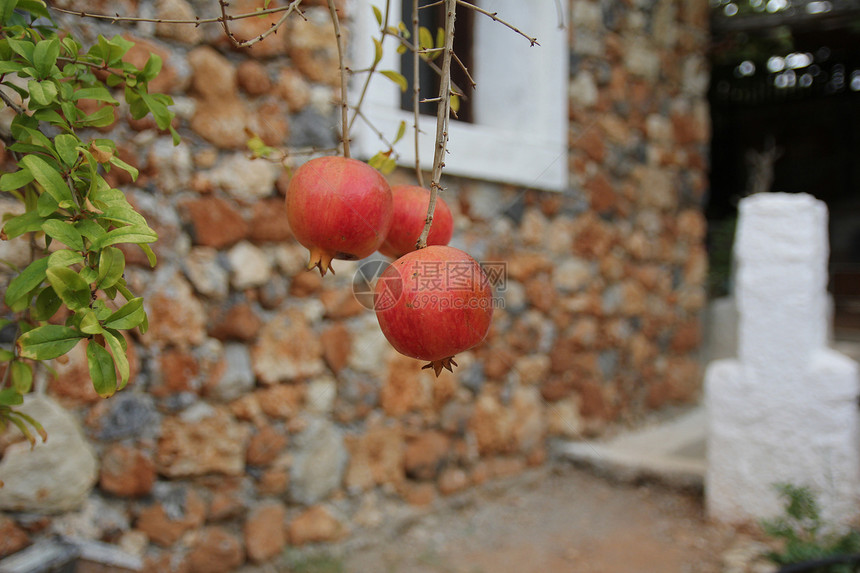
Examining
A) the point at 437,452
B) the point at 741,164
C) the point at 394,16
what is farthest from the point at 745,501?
the point at 741,164

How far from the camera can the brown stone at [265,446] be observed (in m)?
1.90

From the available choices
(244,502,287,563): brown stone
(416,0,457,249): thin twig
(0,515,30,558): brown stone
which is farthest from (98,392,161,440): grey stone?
(416,0,457,249): thin twig

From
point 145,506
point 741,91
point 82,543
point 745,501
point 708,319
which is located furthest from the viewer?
point 741,91

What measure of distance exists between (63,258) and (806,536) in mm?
2345

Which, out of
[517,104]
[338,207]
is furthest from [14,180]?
[517,104]

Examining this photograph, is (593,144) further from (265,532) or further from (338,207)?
(338,207)

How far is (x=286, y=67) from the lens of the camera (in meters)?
1.96

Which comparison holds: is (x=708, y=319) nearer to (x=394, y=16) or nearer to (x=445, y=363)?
(x=394, y=16)

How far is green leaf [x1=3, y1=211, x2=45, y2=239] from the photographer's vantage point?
578 millimetres

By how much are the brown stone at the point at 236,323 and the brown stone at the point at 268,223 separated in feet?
0.66

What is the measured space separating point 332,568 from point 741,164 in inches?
213

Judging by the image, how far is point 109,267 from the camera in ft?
1.75

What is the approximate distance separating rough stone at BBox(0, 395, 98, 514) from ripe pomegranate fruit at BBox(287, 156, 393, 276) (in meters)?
1.23

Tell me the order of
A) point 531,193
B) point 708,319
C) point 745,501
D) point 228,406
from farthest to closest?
1. point 708,319
2. point 531,193
3. point 745,501
4. point 228,406
